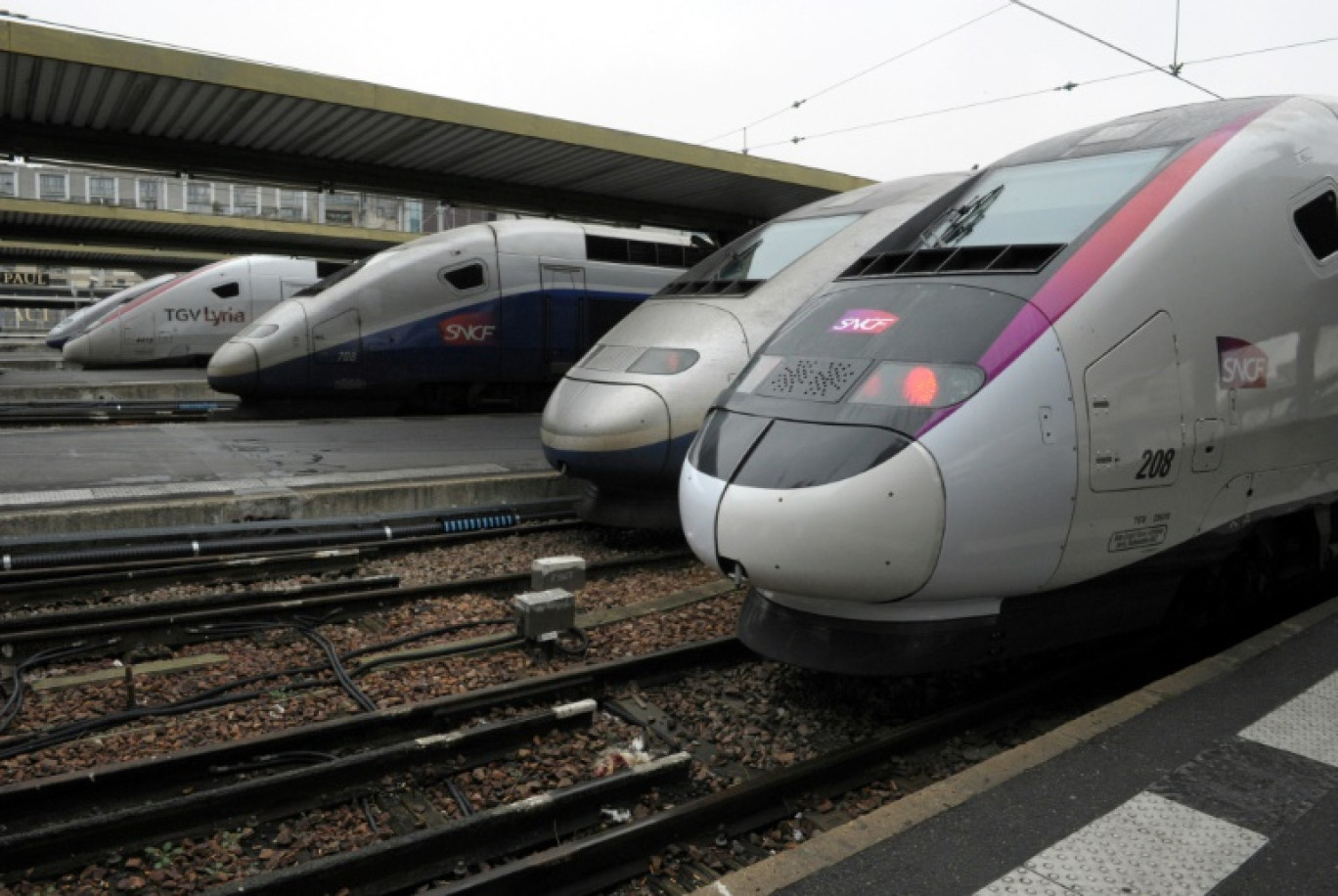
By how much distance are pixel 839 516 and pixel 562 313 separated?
439 inches

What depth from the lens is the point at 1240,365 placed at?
15.2 feet

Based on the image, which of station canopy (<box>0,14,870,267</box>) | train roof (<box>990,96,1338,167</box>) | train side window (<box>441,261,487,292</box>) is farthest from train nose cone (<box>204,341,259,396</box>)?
train roof (<box>990,96,1338,167</box>)

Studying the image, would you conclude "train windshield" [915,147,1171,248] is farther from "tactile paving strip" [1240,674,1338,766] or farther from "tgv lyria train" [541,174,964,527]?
"tactile paving strip" [1240,674,1338,766]

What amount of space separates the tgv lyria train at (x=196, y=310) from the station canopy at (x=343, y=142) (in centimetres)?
864

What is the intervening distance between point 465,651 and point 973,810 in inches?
127

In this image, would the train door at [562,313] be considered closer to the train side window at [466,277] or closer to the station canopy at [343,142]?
the train side window at [466,277]

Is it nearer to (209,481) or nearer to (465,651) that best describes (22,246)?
(209,481)

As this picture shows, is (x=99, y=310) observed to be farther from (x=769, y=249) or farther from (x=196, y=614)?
(x=769, y=249)

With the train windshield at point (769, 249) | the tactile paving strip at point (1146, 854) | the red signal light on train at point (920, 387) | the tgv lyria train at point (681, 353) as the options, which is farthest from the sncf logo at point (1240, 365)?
the train windshield at point (769, 249)

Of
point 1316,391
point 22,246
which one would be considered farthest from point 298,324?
point 22,246

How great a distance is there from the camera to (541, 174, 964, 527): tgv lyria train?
7.09m

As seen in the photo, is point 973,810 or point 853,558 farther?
point 853,558

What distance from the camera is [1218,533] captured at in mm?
4770

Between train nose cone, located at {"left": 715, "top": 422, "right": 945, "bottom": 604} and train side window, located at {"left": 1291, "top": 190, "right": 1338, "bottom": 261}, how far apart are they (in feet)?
8.77
